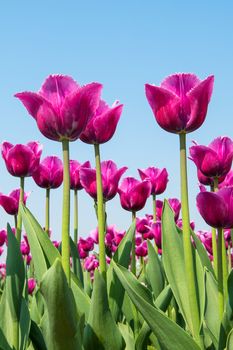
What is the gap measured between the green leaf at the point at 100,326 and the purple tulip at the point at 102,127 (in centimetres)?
63

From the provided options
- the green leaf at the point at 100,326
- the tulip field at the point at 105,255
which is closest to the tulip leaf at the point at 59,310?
the tulip field at the point at 105,255

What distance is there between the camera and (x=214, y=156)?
2.08m

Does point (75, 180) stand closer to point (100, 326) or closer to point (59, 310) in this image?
point (100, 326)

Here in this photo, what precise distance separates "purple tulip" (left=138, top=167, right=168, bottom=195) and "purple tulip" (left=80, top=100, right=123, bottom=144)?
1.30m

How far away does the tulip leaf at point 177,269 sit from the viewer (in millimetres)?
1818

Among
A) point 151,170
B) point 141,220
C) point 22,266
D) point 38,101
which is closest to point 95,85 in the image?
point 38,101

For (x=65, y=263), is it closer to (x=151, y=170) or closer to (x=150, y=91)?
(x=150, y=91)

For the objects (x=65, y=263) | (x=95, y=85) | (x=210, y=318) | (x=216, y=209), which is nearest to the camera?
(x=65, y=263)

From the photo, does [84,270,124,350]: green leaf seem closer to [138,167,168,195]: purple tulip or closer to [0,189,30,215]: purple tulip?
[0,189,30,215]: purple tulip

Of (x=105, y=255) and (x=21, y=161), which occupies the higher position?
(x=21, y=161)

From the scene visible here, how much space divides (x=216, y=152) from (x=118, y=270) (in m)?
0.68

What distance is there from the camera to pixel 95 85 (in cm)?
163

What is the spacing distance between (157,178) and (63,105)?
1.81 meters

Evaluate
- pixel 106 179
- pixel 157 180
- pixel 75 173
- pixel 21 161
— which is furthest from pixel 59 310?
pixel 157 180
